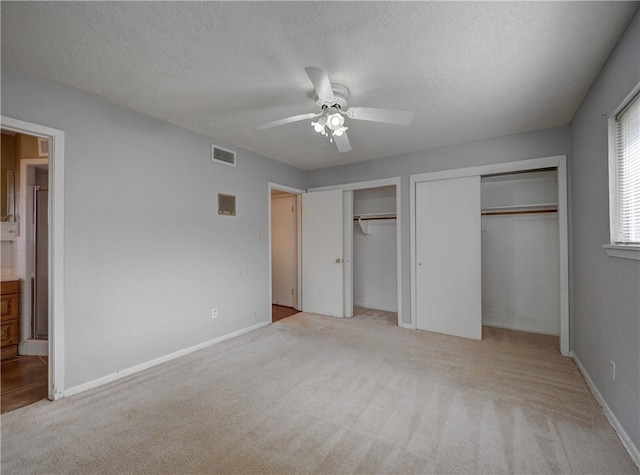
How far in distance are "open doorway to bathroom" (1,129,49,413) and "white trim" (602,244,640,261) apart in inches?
190

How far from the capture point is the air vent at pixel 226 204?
3547 millimetres

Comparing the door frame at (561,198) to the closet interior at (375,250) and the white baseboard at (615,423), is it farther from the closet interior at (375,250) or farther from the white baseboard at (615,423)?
the closet interior at (375,250)

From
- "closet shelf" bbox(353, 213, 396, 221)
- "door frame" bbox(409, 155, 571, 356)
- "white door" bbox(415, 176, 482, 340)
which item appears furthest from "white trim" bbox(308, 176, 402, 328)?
"door frame" bbox(409, 155, 571, 356)

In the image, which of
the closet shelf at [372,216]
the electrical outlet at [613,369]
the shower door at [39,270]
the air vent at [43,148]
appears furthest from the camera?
the closet shelf at [372,216]

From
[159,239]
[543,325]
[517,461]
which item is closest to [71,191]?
[159,239]

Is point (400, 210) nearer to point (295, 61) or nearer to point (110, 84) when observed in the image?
point (295, 61)

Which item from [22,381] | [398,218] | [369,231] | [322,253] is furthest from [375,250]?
[22,381]

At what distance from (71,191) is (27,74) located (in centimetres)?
86

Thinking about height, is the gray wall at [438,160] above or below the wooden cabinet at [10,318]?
above

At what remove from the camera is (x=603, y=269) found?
211 centimetres

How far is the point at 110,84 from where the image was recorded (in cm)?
226

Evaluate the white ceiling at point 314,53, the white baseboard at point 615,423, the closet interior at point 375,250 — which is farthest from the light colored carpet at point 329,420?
the white ceiling at point 314,53

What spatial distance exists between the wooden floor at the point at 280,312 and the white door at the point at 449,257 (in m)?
2.09

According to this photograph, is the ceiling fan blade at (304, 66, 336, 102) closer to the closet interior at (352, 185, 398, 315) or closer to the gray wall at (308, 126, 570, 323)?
the gray wall at (308, 126, 570, 323)
